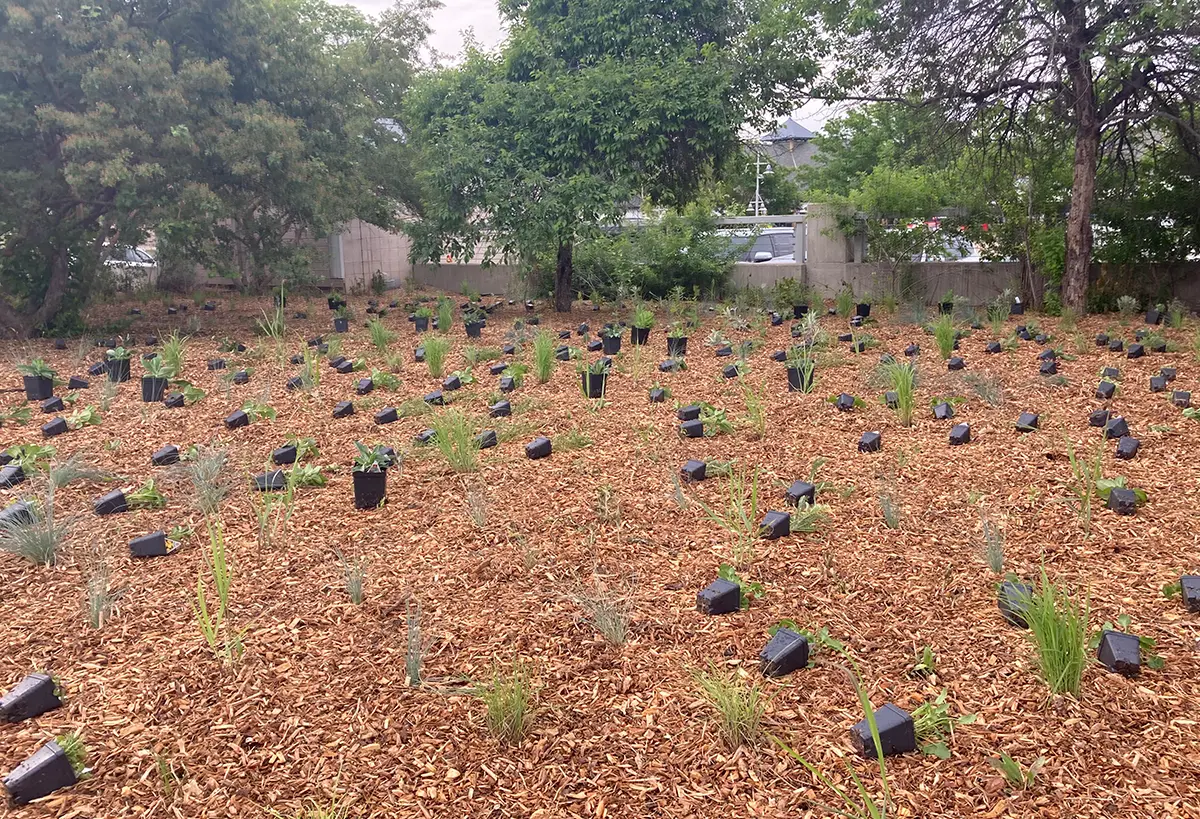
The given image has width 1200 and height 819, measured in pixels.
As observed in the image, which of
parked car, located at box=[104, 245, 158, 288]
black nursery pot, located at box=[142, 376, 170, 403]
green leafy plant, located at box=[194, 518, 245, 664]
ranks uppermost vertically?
parked car, located at box=[104, 245, 158, 288]

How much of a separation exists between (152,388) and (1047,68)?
8.41m

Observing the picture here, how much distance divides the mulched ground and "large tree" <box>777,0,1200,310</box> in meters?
5.15

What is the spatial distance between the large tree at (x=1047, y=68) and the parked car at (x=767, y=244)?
3426 millimetres

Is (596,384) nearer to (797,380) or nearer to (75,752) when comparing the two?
(797,380)

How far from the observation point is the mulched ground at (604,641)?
73.4 inches

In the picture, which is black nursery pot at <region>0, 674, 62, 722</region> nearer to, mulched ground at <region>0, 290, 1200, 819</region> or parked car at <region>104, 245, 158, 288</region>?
mulched ground at <region>0, 290, 1200, 819</region>

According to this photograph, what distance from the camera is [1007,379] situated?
5.50 metres

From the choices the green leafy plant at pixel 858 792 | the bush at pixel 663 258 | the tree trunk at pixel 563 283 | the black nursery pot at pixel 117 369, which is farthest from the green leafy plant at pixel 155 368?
the bush at pixel 663 258

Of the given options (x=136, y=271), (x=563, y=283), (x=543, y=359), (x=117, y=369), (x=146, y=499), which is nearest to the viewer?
(x=146, y=499)

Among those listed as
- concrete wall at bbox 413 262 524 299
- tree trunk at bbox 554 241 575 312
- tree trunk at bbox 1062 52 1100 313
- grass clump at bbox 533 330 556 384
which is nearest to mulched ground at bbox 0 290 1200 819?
grass clump at bbox 533 330 556 384

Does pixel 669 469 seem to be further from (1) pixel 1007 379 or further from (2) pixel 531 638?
(1) pixel 1007 379

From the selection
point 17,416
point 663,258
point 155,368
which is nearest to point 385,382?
point 155,368

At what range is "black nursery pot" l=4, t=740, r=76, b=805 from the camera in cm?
186

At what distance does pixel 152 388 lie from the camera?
18.7ft
